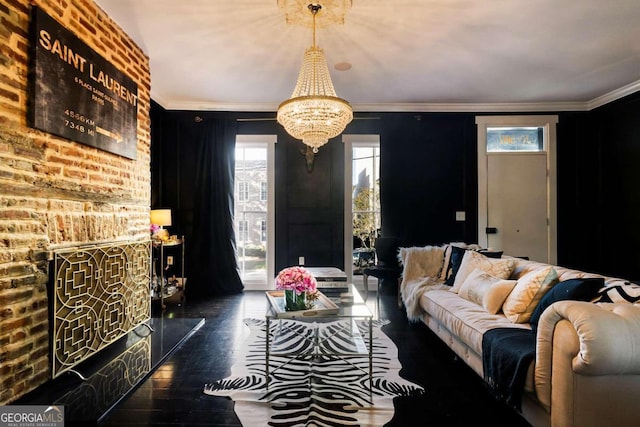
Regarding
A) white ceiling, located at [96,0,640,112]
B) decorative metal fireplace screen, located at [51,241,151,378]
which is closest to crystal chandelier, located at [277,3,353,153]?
white ceiling, located at [96,0,640,112]

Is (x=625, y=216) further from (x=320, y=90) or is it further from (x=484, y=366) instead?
(x=320, y=90)

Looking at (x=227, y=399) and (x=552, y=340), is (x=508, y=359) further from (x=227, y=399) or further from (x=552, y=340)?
(x=227, y=399)

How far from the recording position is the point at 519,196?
505 centimetres

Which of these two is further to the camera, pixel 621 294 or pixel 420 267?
pixel 420 267

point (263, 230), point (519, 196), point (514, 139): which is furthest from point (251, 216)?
point (514, 139)

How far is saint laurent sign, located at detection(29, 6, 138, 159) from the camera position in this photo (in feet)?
6.78

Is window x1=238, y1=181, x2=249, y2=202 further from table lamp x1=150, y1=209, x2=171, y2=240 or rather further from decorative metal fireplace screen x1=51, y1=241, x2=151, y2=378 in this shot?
decorative metal fireplace screen x1=51, y1=241, x2=151, y2=378

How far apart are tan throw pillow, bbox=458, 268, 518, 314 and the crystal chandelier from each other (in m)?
1.78

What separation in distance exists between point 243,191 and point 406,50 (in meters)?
3.10

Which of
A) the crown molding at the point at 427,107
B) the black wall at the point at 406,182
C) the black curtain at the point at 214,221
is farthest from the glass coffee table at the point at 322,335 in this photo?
the crown molding at the point at 427,107

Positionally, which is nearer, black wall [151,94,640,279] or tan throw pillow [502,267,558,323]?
tan throw pillow [502,267,558,323]

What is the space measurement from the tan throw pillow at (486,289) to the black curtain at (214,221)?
10.6 ft

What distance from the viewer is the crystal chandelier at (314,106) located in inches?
103

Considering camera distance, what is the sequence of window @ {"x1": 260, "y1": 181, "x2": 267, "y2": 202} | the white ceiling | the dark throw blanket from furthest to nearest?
1. window @ {"x1": 260, "y1": 181, "x2": 267, "y2": 202}
2. the white ceiling
3. the dark throw blanket
